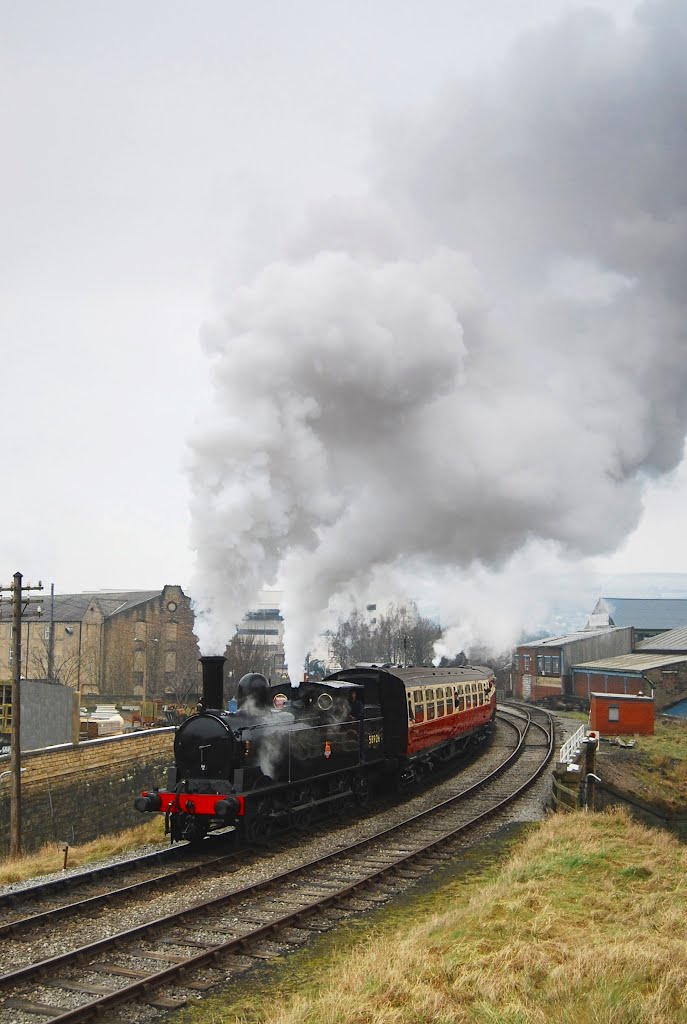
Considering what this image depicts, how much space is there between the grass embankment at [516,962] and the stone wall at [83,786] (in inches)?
498

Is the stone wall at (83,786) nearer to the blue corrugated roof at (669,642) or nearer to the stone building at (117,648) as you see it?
the stone building at (117,648)

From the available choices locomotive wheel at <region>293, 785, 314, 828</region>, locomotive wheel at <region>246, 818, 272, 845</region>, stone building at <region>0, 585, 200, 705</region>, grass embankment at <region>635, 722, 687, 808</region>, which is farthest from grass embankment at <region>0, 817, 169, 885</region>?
stone building at <region>0, 585, 200, 705</region>

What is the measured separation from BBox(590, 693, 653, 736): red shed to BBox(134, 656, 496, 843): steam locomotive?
31.7 ft

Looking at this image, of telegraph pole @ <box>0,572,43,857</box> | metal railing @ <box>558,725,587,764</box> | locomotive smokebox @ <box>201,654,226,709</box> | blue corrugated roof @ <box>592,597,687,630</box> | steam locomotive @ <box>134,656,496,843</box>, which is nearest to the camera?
steam locomotive @ <box>134,656,496,843</box>

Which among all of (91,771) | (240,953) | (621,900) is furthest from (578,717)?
(240,953)

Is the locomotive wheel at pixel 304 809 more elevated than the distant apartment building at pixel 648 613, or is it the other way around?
the distant apartment building at pixel 648 613

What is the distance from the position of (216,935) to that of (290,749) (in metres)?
4.40

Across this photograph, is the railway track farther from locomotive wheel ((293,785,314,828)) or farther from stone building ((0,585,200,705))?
stone building ((0,585,200,705))

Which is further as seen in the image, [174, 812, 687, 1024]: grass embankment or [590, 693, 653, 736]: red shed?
[590, 693, 653, 736]: red shed

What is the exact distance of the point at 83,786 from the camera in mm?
20875

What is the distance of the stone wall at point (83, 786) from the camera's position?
19.1 m

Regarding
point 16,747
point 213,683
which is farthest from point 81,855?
point 16,747

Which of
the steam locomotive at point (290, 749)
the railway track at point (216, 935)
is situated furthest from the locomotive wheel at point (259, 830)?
the railway track at point (216, 935)

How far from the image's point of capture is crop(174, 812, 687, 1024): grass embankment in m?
5.56
